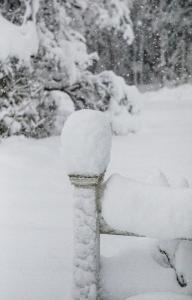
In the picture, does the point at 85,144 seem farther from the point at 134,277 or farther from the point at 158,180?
the point at 134,277

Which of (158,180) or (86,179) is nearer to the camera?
(86,179)

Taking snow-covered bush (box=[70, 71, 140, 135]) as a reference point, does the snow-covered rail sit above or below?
above

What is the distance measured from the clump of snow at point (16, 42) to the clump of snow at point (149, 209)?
6.34 m

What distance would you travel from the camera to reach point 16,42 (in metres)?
8.80

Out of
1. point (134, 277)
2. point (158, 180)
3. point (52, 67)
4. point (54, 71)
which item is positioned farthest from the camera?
point (54, 71)

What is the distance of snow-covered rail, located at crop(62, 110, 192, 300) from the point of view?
271cm

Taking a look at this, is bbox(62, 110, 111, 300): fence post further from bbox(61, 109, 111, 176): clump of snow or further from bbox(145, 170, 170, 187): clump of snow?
bbox(145, 170, 170, 187): clump of snow

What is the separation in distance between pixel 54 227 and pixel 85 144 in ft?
8.36

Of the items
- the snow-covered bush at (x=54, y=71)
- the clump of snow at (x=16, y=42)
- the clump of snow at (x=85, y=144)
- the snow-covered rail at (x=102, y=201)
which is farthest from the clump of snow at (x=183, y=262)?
the snow-covered bush at (x=54, y=71)

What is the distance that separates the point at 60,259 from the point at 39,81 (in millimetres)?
6902

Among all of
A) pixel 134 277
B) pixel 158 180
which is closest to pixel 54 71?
pixel 158 180

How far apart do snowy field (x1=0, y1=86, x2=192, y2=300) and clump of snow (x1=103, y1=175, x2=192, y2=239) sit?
1.53ft

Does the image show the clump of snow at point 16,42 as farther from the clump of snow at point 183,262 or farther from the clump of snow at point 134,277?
the clump of snow at point 183,262

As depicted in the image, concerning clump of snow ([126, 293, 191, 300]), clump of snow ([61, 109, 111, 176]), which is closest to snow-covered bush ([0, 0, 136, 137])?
clump of snow ([61, 109, 111, 176])
